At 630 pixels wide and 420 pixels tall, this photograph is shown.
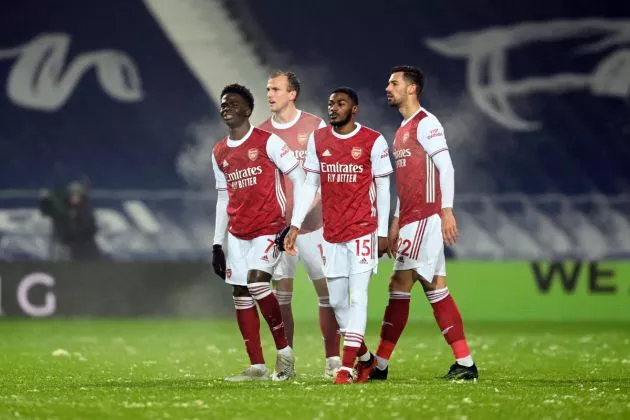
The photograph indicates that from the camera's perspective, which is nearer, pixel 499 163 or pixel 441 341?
pixel 441 341

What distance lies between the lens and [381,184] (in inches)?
332

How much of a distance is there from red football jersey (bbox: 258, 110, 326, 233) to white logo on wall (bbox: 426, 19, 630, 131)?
615 inches

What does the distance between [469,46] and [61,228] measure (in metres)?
10.3

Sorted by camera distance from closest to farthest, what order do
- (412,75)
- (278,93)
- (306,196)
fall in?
(306,196) → (412,75) → (278,93)

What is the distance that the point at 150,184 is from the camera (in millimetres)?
24188

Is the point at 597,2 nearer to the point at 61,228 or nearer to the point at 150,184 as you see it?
the point at 150,184

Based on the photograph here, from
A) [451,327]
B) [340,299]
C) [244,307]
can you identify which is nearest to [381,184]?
[340,299]

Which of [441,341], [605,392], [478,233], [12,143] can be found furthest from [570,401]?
[12,143]

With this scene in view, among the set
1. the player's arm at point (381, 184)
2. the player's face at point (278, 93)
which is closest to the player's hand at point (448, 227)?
the player's arm at point (381, 184)

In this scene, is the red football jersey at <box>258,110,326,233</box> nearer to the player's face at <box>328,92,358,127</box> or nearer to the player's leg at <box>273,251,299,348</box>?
the player's leg at <box>273,251,299,348</box>

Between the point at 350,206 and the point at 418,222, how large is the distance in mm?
614

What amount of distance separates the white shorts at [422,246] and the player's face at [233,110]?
1399 mm

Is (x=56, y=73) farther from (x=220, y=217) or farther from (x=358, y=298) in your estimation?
(x=358, y=298)

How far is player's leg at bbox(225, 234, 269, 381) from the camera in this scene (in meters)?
8.78
